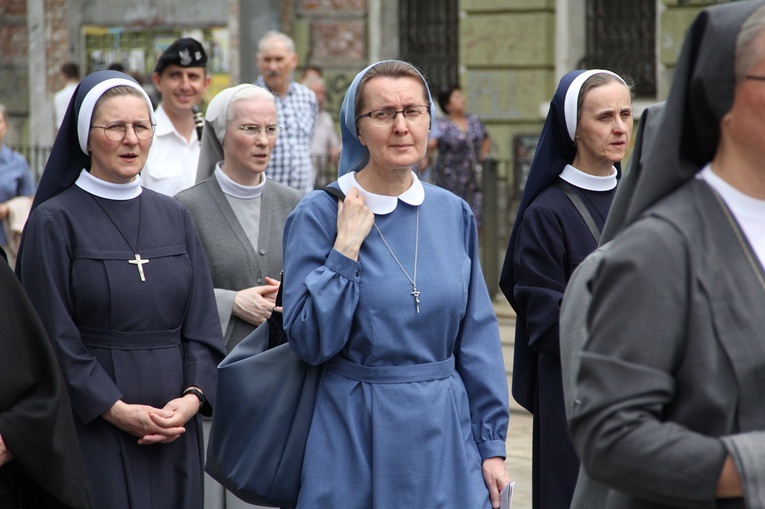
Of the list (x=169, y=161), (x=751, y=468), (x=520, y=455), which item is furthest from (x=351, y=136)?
(x=520, y=455)

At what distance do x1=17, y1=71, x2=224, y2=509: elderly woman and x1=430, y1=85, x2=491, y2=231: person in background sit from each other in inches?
323

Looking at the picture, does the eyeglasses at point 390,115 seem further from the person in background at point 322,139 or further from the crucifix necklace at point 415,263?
the person in background at point 322,139

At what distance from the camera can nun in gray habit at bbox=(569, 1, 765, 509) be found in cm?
226

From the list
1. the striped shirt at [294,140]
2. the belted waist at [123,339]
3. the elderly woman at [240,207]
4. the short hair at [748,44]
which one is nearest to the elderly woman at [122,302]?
the belted waist at [123,339]

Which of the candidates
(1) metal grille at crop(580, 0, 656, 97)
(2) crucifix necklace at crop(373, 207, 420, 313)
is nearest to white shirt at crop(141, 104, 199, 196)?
(2) crucifix necklace at crop(373, 207, 420, 313)

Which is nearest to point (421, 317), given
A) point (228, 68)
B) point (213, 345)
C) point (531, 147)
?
point (213, 345)

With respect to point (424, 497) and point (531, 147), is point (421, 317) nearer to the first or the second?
point (424, 497)

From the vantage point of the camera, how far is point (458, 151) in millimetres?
12938

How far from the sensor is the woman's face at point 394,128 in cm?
387

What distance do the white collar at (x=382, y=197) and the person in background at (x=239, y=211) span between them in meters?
1.14

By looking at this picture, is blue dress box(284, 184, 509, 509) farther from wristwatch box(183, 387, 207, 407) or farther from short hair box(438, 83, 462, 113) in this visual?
short hair box(438, 83, 462, 113)

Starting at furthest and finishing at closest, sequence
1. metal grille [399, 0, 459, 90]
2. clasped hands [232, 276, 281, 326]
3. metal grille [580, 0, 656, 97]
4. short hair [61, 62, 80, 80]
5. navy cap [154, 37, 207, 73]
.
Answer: metal grille [399, 0, 459, 90], short hair [61, 62, 80, 80], metal grille [580, 0, 656, 97], navy cap [154, 37, 207, 73], clasped hands [232, 276, 281, 326]

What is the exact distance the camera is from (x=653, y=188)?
2396mm

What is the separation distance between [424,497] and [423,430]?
19cm
